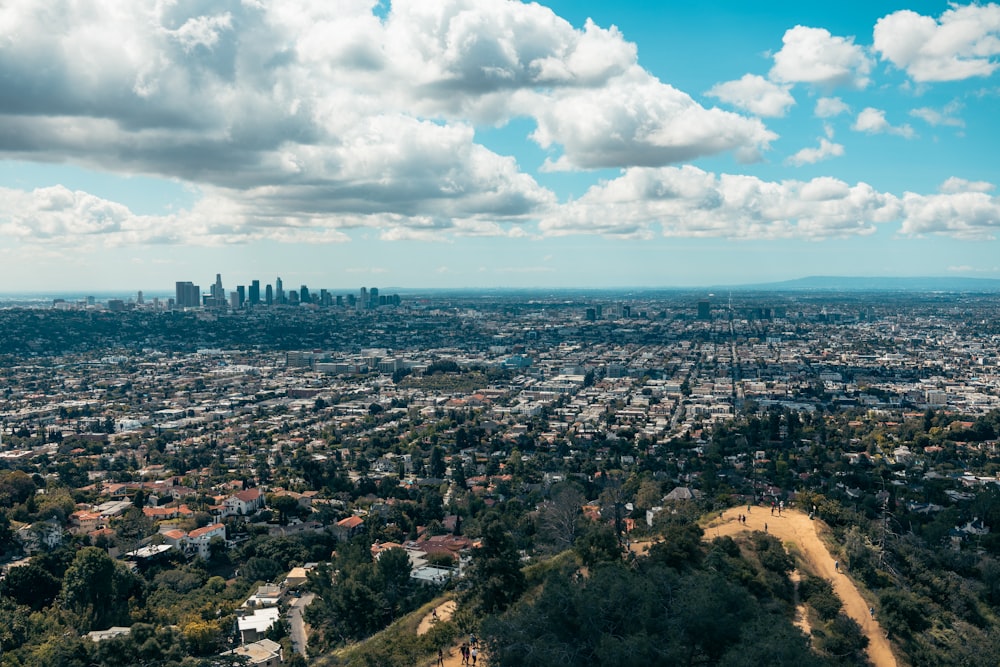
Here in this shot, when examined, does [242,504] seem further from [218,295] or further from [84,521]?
[218,295]

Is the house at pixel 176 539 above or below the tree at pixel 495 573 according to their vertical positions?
below

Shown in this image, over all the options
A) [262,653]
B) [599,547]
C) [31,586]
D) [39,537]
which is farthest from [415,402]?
[599,547]

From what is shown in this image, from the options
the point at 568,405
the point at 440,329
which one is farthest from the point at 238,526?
the point at 440,329

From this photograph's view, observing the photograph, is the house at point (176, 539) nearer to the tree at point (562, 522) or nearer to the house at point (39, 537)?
the house at point (39, 537)

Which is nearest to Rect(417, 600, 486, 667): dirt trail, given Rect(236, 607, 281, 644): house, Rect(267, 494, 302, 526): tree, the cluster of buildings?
the cluster of buildings

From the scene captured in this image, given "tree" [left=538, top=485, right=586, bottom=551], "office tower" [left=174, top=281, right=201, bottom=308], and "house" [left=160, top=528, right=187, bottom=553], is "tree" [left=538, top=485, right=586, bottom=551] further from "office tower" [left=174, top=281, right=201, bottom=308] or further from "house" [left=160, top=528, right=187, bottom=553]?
"office tower" [left=174, top=281, right=201, bottom=308]

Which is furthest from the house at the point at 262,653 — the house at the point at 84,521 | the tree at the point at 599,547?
the house at the point at 84,521
